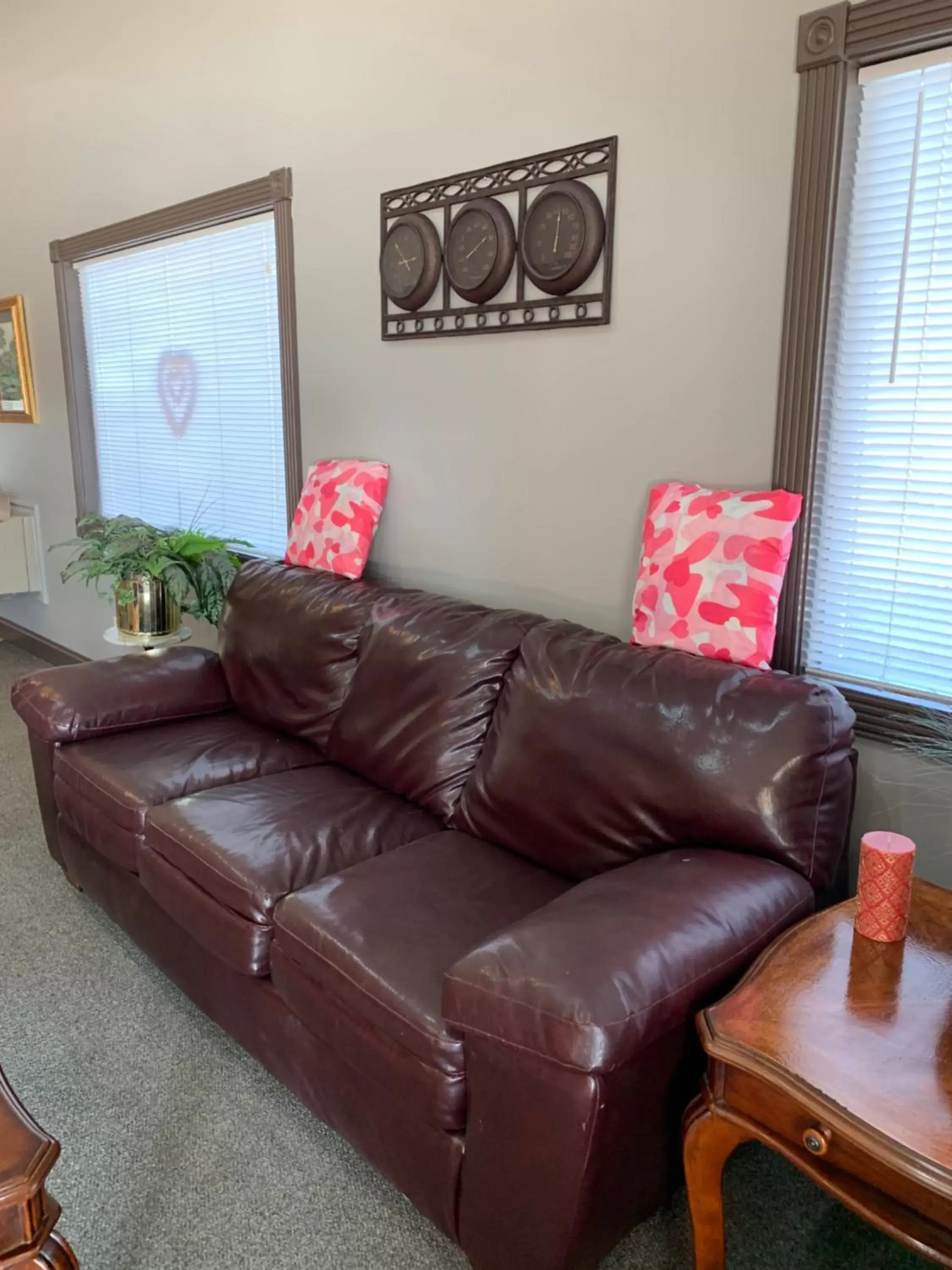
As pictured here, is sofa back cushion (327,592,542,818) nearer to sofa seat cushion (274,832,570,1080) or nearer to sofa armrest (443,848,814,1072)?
sofa seat cushion (274,832,570,1080)

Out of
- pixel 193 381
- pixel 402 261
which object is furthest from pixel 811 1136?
pixel 193 381

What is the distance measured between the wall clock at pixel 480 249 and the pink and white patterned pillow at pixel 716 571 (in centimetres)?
81

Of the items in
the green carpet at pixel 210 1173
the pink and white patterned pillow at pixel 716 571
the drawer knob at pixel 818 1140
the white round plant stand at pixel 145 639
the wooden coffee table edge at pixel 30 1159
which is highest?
the pink and white patterned pillow at pixel 716 571

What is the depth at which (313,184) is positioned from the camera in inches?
116

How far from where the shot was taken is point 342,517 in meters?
2.84

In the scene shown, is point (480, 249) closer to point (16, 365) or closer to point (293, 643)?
point (293, 643)

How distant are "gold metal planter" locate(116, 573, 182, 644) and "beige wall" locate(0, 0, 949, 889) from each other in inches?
31.5

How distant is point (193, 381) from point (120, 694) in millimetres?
1742

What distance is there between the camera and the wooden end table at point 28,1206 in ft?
3.61

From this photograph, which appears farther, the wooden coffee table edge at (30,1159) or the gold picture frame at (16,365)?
the gold picture frame at (16,365)

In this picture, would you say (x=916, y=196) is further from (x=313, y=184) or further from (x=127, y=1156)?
(x=127, y=1156)

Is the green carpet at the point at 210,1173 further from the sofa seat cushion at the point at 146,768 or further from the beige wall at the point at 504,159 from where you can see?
the beige wall at the point at 504,159

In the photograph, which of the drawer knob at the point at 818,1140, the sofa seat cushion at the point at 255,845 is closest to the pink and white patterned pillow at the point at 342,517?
the sofa seat cushion at the point at 255,845

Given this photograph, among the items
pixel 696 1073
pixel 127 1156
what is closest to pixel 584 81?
pixel 696 1073
